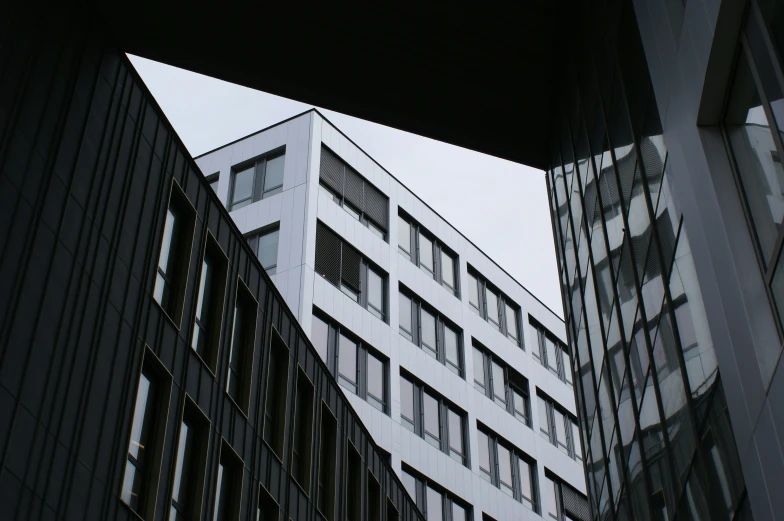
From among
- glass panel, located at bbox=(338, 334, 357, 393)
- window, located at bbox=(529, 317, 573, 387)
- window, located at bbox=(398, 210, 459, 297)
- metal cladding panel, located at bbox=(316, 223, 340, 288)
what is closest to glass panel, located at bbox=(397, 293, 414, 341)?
window, located at bbox=(398, 210, 459, 297)

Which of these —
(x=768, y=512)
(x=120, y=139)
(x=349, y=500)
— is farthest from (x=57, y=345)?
(x=349, y=500)

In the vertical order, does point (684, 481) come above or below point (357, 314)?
below

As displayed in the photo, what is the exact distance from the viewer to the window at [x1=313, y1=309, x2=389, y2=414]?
3856cm

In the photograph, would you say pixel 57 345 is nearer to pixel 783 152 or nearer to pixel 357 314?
pixel 783 152

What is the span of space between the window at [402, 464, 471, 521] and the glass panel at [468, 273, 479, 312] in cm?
1156

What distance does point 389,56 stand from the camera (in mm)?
22188

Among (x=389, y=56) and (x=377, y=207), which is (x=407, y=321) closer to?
(x=377, y=207)

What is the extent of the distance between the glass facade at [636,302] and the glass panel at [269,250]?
2070cm

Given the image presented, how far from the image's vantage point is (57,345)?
15.9 meters

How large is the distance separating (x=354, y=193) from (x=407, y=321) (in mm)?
6454

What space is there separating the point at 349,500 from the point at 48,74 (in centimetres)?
1716

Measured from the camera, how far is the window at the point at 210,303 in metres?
22.1

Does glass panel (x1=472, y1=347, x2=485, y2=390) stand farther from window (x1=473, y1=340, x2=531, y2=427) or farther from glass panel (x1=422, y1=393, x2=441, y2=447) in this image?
glass panel (x1=422, y1=393, x2=441, y2=447)

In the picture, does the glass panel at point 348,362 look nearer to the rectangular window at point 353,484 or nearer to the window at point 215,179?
the rectangular window at point 353,484
